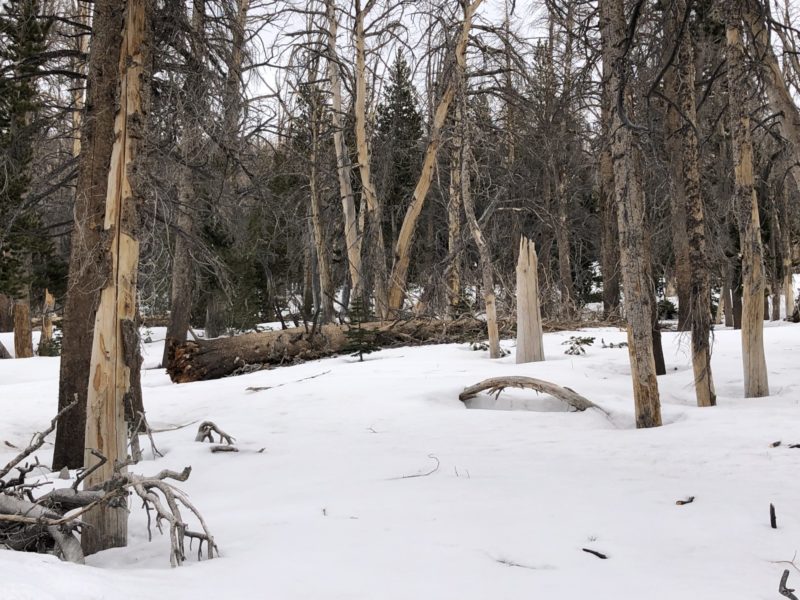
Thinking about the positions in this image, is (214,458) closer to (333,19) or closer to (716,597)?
(716,597)

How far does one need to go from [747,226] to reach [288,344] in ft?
26.0

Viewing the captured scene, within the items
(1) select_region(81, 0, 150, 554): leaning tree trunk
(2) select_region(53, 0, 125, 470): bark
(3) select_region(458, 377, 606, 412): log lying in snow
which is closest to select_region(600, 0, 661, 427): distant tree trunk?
(3) select_region(458, 377, 606, 412): log lying in snow

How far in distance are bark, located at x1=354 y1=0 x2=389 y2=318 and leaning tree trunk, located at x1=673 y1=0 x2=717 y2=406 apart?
8269mm

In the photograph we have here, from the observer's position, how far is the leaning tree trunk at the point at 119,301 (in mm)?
3824

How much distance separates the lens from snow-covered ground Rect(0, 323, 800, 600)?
9.64ft

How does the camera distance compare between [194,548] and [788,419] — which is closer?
[194,548]

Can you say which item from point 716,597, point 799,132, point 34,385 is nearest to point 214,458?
point 716,597

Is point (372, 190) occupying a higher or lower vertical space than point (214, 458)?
higher

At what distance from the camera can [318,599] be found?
2.75m

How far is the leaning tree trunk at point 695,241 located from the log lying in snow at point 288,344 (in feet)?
22.8

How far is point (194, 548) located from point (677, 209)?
23.5 ft

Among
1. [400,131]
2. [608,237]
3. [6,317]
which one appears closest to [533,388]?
[608,237]

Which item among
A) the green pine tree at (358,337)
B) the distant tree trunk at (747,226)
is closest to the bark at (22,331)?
the green pine tree at (358,337)

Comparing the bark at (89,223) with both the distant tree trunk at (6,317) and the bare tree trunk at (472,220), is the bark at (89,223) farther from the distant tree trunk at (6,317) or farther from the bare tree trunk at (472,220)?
the distant tree trunk at (6,317)
